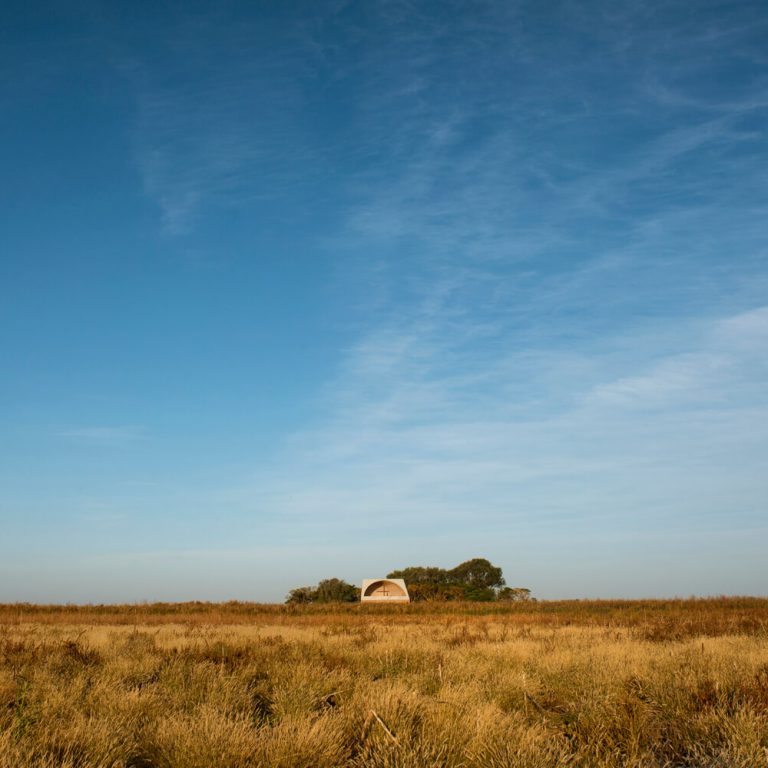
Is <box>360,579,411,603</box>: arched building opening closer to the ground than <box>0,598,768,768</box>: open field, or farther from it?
closer to the ground

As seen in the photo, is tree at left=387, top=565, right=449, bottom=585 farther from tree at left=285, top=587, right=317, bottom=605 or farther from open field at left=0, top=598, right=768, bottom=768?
open field at left=0, top=598, right=768, bottom=768

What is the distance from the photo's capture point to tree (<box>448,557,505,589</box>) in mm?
94125

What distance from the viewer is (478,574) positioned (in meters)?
94.6

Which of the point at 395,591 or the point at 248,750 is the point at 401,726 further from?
the point at 395,591

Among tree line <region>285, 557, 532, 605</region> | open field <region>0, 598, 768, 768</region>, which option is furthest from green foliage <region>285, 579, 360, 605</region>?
open field <region>0, 598, 768, 768</region>

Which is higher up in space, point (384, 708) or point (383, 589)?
point (384, 708)

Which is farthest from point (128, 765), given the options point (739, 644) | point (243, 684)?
point (739, 644)

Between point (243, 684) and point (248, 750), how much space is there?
3.73 meters

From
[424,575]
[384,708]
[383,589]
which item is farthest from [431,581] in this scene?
[384,708]

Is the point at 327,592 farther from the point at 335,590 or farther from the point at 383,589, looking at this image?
the point at 383,589

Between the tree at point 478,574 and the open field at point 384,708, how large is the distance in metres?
86.0

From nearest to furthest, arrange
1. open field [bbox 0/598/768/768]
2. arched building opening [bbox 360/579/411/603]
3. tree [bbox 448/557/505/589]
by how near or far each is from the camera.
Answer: open field [bbox 0/598/768/768] < arched building opening [bbox 360/579/411/603] < tree [bbox 448/557/505/589]

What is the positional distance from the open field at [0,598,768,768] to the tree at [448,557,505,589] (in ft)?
282

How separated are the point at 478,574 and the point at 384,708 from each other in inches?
3685
